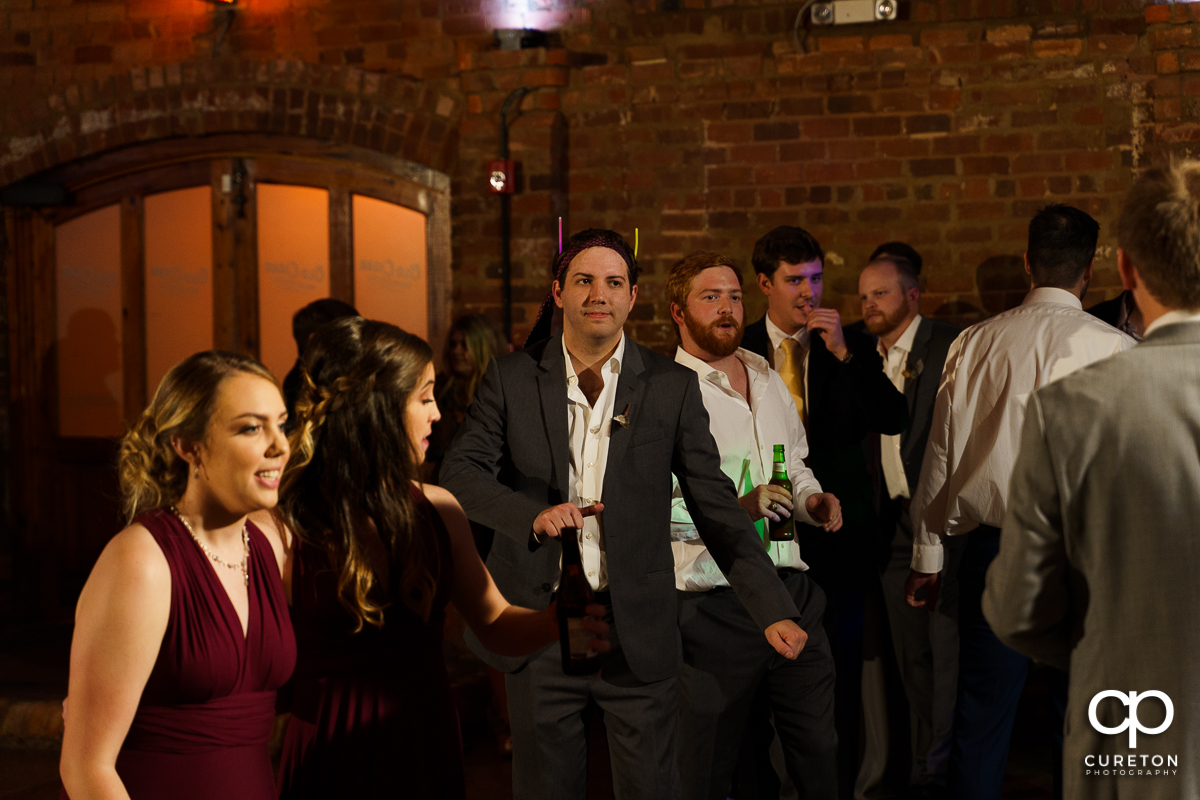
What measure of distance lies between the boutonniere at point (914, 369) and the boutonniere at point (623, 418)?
179 centimetres

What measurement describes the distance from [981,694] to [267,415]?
7.58 ft

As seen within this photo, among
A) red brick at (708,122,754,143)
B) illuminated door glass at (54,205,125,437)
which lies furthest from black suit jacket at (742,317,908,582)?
illuminated door glass at (54,205,125,437)

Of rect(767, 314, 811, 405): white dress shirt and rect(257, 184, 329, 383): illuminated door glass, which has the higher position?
rect(257, 184, 329, 383): illuminated door glass

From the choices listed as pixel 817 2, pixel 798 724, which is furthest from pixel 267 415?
pixel 817 2

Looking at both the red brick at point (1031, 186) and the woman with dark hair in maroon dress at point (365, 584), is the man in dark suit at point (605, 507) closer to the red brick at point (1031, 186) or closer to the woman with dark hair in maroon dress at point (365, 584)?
the woman with dark hair in maroon dress at point (365, 584)

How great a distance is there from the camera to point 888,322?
14.0ft

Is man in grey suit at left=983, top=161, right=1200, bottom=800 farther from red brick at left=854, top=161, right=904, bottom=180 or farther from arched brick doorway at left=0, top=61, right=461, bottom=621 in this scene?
arched brick doorway at left=0, top=61, right=461, bottom=621

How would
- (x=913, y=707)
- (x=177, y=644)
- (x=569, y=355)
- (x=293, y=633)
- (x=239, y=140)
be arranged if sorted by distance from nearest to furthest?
1. (x=177, y=644)
2. (x=293, y=633)
3. (x=569, y=355)
4. (x=913, y=707)
5. (x=239, y=140)

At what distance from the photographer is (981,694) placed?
3172 millimetres

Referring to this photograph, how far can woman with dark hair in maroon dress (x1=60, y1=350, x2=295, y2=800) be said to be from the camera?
1662 mm

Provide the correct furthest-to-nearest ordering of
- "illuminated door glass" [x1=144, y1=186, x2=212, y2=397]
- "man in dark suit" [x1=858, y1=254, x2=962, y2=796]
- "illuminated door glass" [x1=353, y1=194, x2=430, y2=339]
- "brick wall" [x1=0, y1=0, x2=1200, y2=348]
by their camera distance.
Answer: "illuminated door glass" [x1=144, y1=186, x2=212, y2=397] < "illuminated door glass" [x1=353, y1=194, x2=430, y2=339] < "brick wall" [x1=0, y1=0, x2=1200, y2=348] < "man in dark suit" [x1=858, y1=254, x2=962, y2=796]

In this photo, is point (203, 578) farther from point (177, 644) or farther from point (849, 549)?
point (849, 549)

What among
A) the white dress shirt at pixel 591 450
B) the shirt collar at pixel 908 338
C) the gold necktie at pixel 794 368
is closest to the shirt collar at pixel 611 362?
the white dress shirt at pixel 591 450

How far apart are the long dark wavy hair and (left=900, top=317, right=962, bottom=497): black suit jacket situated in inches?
97.9
